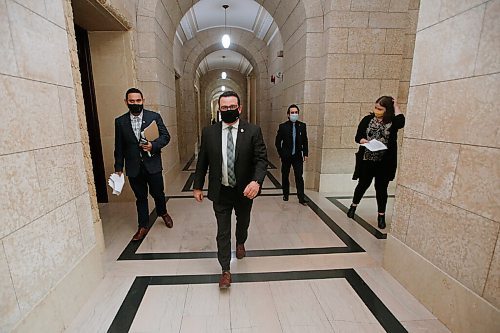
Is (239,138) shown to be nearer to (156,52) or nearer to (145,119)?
(145,119)

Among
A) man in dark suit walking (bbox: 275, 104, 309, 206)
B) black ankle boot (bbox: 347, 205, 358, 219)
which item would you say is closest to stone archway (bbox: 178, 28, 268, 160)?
man in dark suit walking (bbox: 275, 104, 309, 206)

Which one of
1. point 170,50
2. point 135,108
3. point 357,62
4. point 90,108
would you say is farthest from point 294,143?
point 170,50

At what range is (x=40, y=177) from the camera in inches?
65.3

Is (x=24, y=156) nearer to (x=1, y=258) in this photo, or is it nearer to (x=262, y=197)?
(x=1, y=258)

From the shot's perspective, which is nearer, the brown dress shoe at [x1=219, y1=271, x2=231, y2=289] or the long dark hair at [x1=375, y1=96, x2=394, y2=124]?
the brown dress shoe at [x1=219, y1=271, x2=231, y2=289]

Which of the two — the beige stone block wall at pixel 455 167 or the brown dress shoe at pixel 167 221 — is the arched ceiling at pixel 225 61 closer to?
the brown dress shoe at pixel 167 221

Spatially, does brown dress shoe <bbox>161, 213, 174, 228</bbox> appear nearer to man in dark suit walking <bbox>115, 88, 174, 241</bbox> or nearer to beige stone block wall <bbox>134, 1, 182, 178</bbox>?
man in dark suit walking <bbox>115, 88, 174, 241</bbox>

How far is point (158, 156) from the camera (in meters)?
3.09

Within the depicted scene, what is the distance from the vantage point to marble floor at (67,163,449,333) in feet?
6.23

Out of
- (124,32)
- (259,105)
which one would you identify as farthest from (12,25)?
(259,105)

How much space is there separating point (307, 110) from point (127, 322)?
4.21 meters

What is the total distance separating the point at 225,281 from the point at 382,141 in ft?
7.91

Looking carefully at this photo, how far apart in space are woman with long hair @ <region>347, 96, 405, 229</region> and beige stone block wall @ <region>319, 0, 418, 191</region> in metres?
1.34

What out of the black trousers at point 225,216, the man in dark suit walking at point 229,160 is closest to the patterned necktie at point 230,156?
the man in dark suit walking at point 229,160
